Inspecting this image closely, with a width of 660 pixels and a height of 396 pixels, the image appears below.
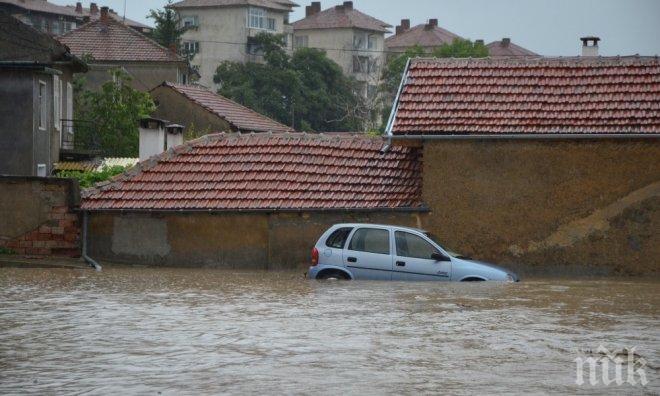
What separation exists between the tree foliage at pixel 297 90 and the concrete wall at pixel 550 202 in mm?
61240

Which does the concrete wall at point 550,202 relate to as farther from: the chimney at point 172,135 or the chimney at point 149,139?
the chimney at point 172,135

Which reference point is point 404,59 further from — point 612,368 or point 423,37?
point 612,368

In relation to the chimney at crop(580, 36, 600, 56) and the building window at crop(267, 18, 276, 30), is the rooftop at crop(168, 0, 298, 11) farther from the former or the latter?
the chimney at crop(580, 36, 600, 56)

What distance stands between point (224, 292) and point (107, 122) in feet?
111

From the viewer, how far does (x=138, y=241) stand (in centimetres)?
2609

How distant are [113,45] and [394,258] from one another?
4929 centimetres

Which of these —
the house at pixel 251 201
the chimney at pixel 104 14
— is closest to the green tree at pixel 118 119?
the chimney at pixel 104 14

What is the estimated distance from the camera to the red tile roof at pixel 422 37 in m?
130

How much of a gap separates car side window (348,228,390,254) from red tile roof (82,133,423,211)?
461cm

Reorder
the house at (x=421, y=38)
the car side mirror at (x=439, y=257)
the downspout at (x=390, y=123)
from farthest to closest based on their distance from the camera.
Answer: the house at (x=421, y=38)
the downspout at (x=390, y=123)
the car side mirror at (x=439, y=257)

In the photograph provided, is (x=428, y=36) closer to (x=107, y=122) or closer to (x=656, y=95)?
(x=107, y=122)

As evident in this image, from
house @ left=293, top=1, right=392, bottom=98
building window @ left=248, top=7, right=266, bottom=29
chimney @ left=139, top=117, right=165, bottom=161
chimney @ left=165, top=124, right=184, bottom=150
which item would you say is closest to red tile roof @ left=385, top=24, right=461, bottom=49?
house @ left=293, top=1, right=392, bottom=98

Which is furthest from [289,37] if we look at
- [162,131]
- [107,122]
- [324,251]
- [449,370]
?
[449,370]

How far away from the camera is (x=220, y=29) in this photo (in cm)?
11312
